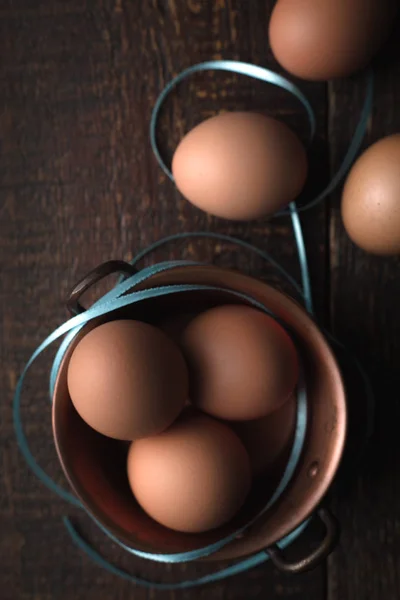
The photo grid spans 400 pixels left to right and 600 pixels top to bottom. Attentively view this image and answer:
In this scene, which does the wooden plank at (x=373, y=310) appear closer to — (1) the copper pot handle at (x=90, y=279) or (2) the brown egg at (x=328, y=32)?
(2) the brown egg at (x=328, y=32)

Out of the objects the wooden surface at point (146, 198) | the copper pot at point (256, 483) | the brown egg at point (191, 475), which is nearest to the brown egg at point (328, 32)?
the wooden surface at point (146, 198)

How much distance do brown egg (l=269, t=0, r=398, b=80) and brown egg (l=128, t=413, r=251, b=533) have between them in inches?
12.2

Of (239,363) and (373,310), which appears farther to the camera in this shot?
(373,310)

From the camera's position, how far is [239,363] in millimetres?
468

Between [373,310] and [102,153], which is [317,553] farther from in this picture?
[102,153]

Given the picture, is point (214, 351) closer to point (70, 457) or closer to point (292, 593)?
point (70, 457)

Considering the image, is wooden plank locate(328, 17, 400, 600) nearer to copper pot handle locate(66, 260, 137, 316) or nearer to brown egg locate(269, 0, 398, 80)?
brown egg locate(269, 0, 398, 80)

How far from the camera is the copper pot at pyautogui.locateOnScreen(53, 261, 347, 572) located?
470mm

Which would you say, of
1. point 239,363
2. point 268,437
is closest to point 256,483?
point 268,437

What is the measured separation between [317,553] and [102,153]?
39cm

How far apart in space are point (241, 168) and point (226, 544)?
0.98 feet

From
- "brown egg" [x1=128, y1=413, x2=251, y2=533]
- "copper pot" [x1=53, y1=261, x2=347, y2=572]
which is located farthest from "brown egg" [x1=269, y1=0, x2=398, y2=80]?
"brown egg" [x1=128, y1=413, x2=251, y2=533]

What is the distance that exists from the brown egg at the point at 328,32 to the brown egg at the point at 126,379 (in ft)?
0.86

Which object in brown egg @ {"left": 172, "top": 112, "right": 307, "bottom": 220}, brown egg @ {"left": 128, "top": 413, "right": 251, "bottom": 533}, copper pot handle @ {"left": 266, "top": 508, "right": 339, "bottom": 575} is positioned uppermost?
brown egg @ {"left": 172, "top": 112, "right": 307, "bottom": 220}
